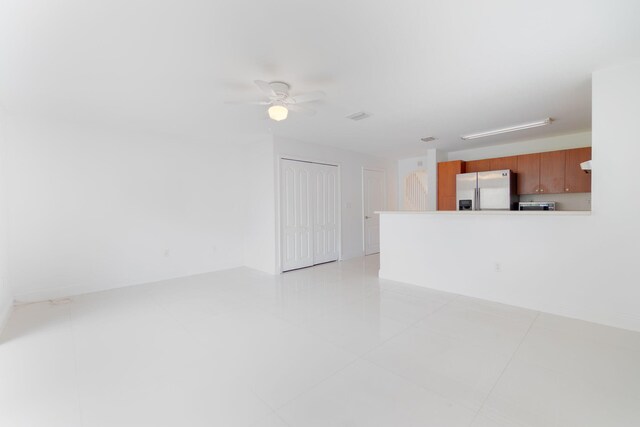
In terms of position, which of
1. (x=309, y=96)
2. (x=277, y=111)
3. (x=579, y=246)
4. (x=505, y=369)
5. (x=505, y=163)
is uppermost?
(x=309, y=96)

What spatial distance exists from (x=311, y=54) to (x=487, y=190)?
14.9 ft

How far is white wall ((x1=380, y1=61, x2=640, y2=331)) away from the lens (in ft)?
8.36

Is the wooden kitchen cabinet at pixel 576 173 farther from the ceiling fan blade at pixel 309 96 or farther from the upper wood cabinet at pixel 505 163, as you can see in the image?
the ceiling fan blade at pixel 309 96

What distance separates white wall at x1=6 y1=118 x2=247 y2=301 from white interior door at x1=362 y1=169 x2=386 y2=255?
9.47 feet

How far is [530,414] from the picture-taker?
1538 mm

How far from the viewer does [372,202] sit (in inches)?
266

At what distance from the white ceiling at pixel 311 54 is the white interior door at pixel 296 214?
1.44 meters

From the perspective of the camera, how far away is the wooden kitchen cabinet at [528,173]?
498 cm

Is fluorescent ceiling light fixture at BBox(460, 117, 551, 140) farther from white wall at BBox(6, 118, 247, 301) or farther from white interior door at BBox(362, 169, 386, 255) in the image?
white wall at BBox(6, 118, 247, 301)

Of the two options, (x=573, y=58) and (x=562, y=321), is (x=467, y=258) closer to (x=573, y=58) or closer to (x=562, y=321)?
(x=562, y=321)

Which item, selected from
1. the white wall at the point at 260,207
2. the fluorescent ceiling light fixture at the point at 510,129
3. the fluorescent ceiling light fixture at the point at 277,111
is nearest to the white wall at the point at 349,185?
the white wall at the point at 260,207

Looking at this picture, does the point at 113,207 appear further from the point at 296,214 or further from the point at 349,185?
the point at 349,185

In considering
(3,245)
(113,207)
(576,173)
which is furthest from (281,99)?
(576,173)

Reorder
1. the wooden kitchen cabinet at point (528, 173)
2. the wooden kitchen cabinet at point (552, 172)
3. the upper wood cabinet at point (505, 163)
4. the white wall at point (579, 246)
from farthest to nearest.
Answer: the upper wood cabinet at point (505, 163) → the wooden kitchen cabinet at point (528, 173) → the wooden kitchen cabinet at point (552, 172) → the white wall at point (579, 246)
